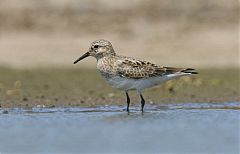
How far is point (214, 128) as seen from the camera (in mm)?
11984

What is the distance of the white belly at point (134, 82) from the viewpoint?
1362 cm

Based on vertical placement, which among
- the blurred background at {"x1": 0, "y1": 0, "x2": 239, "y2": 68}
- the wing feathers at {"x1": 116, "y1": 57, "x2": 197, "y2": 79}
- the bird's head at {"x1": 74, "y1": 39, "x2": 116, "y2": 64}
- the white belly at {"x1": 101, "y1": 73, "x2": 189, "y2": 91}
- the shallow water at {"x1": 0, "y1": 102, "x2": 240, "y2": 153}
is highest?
the blurred background at {"x1": 0, "y1": 0, "x2": 239, "y2": 68}

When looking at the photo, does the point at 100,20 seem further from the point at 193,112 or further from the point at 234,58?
the point at 193,112

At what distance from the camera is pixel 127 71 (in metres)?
13.6

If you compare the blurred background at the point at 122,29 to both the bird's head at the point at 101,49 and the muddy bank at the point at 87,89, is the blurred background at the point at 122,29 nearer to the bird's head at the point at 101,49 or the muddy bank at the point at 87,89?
the muddy bank at the point at 87,89

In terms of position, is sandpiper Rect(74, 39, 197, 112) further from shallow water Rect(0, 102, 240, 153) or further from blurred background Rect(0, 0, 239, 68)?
blurred background Rect(0, 0, 239, 68)

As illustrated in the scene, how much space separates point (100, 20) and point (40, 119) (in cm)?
969

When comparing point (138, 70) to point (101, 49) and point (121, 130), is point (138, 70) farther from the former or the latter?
point (121, 130)

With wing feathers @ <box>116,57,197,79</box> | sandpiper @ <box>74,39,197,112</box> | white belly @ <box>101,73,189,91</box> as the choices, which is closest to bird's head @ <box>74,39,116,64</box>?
sandpiper @ <box>74,39,197,112</box>

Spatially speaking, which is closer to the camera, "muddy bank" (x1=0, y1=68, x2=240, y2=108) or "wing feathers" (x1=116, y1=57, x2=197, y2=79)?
"wing feathers" (x1=116, y1=57, x2=197, y2=79)

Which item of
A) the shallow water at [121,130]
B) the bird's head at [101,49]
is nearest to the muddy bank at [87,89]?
the shallow water at [121,130]

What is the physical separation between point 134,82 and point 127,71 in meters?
0.24

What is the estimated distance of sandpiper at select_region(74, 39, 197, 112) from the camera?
13633 mm

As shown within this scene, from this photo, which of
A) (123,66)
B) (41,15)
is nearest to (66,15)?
(41,15)
